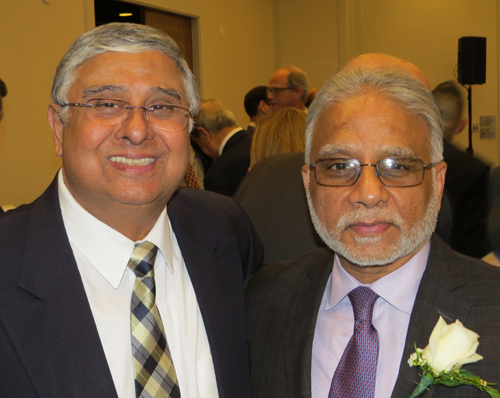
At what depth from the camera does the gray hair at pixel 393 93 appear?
64.2 inches

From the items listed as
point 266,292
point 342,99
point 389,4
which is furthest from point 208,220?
point 389,4

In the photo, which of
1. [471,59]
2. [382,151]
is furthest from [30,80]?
[471,59]

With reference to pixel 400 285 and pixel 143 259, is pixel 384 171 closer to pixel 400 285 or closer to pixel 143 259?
pixel 400 285

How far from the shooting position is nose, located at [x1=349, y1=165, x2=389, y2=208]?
1566mm

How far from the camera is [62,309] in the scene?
56.2 inches

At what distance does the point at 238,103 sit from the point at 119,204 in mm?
7696

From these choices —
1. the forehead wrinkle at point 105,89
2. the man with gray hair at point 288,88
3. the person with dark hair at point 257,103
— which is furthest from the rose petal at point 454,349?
the person with dark hair at point 257,103

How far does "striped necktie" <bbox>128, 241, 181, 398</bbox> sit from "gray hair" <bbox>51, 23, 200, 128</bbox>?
547 millimetres

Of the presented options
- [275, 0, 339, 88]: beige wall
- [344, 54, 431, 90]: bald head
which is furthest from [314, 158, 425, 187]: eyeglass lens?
[275, 0, 339, 88]: beige wall

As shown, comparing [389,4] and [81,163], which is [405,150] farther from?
[389,4]

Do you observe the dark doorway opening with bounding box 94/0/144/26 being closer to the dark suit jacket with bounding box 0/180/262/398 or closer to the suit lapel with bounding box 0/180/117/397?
the dark suit jacket with bounding box 0/180/262/398

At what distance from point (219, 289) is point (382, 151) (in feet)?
2.24

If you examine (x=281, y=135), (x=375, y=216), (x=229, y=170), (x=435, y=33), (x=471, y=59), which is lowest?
(x=229, y=170)

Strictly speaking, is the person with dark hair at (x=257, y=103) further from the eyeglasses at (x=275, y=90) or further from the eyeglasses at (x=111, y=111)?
the eyeglasses at (x=111, y=111)
